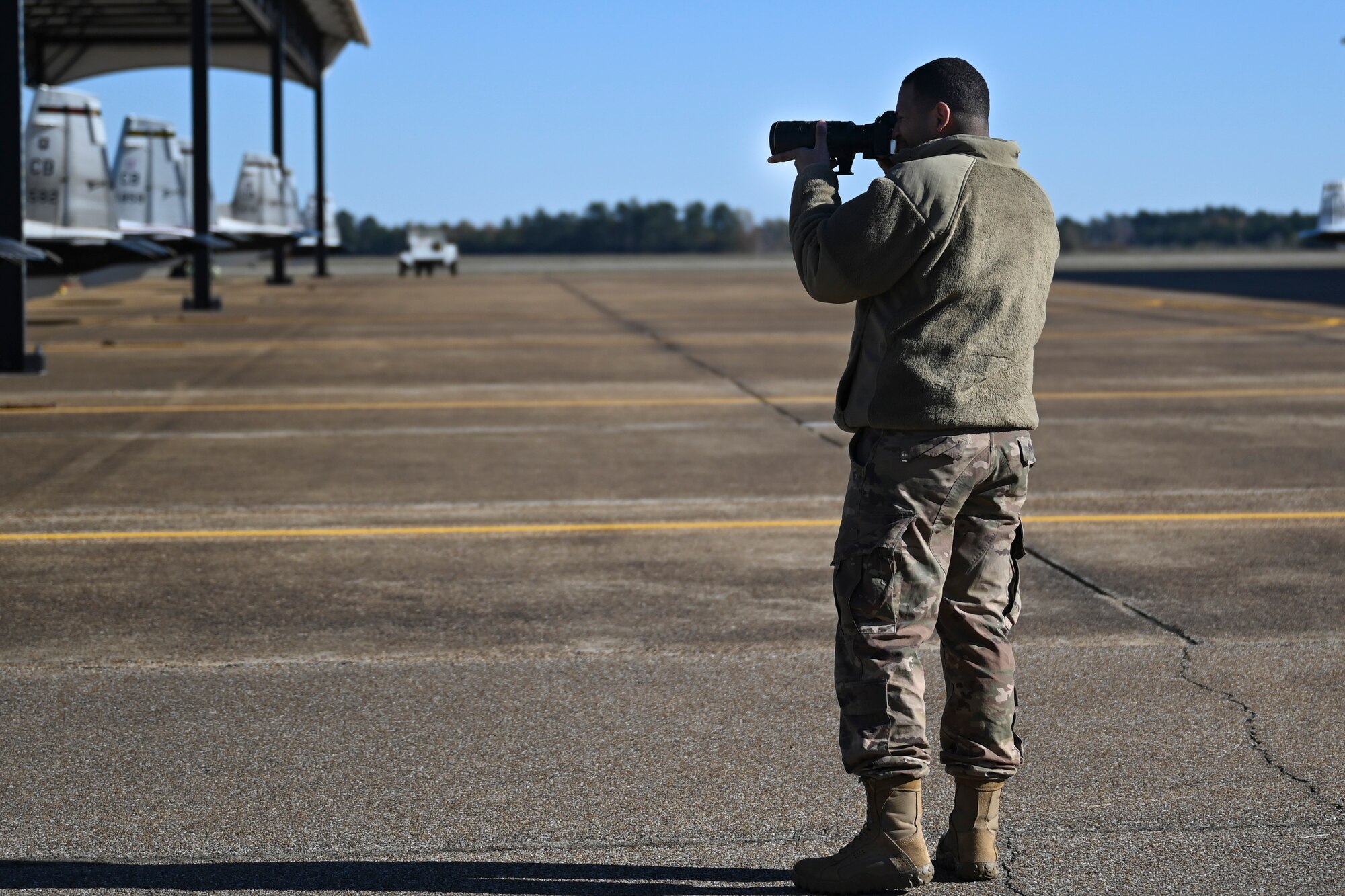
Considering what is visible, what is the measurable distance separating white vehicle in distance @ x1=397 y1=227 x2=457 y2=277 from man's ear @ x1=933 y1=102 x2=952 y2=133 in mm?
57042

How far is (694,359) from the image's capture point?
1877cm

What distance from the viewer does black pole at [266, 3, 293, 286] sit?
143ft

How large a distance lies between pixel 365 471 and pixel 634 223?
5220 inches

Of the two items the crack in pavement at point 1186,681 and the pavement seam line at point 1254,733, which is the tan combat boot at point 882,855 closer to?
the crack in pavement at point 1186,681

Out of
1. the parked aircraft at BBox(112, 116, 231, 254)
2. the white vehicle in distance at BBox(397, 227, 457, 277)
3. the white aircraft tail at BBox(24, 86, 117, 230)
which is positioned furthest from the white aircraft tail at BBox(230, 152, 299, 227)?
the white aircraft tail at BBox(24, 86, 117, 230)

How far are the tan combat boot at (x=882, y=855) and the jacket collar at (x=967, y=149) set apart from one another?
145cm

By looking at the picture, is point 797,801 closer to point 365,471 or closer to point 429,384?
point 365,471

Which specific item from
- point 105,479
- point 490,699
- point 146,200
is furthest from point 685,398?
point 146,200

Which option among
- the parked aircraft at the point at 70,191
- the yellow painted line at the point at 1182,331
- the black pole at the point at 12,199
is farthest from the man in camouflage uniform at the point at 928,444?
the parked aircraft at the point at 70,191

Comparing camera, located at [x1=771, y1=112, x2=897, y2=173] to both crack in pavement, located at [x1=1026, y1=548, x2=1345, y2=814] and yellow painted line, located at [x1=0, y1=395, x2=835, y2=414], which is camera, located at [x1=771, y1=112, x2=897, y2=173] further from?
yellow painted line, located at [x1=0, y1=395, x2=835, y2=414]

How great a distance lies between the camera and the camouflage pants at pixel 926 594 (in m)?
3.45

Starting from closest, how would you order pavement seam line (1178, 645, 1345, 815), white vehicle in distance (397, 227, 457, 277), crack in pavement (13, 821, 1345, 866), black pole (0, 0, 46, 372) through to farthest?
crack in pavement (13, 821, 1345, 866) < pavement seam line (1178, 645, 1345, 815) < black pole (0, 0, 46, 372) < white vehicle in distance (397, 227, 457, 277)

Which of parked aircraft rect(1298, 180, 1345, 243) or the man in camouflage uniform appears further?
parked aircraft rect(1298, 180, 1345, 243)

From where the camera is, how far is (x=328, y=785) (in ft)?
13.8
